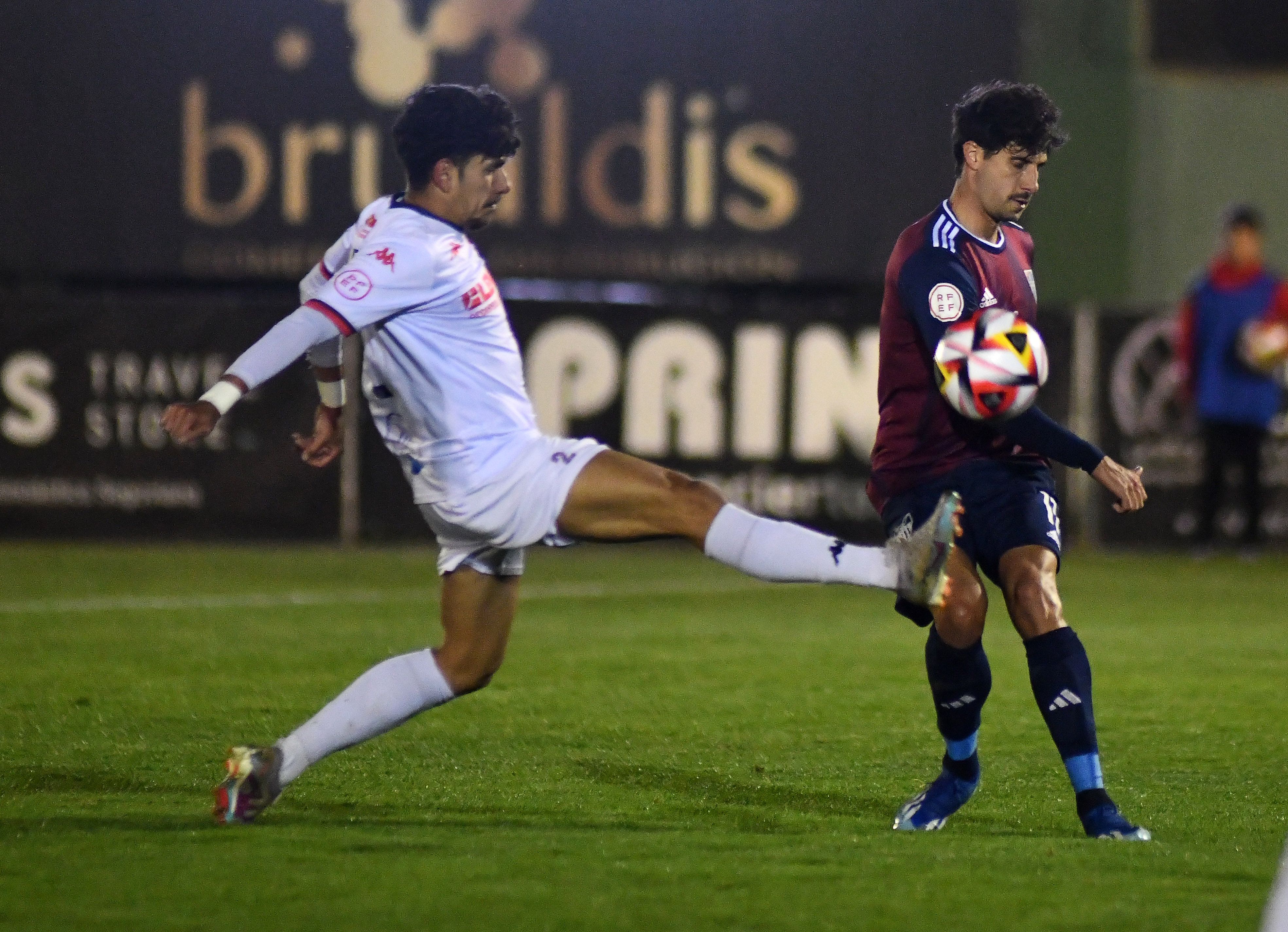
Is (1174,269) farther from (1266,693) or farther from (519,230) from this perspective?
(1266,693)

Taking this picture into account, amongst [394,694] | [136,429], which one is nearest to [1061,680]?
[394,694]

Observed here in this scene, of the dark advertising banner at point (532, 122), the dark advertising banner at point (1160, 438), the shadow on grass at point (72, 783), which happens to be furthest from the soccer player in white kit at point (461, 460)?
the dark advertising banner at point (532, 122)

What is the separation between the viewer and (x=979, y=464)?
5.29 m

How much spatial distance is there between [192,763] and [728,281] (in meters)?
9.28

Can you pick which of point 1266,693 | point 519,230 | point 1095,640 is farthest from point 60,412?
point 1266,693

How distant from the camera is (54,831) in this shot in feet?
16.3

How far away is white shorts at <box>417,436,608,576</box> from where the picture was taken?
16.1ft

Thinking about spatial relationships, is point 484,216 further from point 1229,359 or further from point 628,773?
point 1229,359

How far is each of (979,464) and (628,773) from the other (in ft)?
4.75

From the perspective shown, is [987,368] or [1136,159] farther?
[1136,159]

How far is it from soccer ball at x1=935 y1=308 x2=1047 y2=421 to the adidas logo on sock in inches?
26.6

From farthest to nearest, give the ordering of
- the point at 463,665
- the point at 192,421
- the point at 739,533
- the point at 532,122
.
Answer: the point at 532,122, the point at 463,665, the point at 739,533, the point at 192,421

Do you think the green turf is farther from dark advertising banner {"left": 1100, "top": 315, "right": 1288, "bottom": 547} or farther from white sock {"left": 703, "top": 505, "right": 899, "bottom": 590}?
dark advertising banner {"left": 1100, "top": 315, "right": 1288, "bottom": 547}

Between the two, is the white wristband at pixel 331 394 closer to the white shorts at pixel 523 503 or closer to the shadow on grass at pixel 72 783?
the white shorts at pixel 523 503
